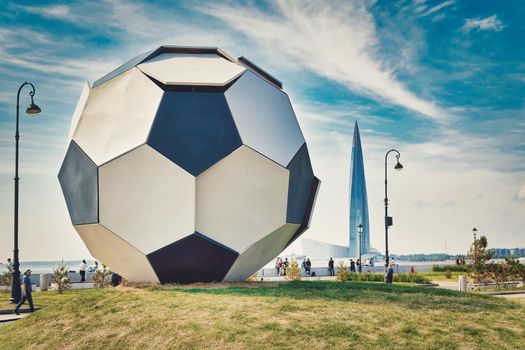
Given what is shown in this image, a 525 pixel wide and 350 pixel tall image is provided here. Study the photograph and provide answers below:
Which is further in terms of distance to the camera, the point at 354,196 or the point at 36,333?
the point at 354,196

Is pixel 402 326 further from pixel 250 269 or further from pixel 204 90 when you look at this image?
pixel 204 90

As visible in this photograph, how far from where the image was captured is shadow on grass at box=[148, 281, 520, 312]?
13784 mm

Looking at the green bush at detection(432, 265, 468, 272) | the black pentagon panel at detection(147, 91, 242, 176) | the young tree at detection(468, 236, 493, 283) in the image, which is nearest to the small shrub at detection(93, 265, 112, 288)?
the black pentagon panel at detection(147, 91, 242, 176)

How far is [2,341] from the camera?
1272cm

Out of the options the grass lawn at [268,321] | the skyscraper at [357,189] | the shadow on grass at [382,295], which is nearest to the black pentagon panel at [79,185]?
the grass lawn at [268,321]

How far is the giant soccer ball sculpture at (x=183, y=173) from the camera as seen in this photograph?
50.8 feet

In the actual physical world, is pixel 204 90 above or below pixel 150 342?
above

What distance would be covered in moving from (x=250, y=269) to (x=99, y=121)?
6123mm

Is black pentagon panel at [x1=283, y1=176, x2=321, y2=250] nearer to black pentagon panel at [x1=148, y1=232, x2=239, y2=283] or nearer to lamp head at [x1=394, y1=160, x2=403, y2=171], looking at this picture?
black pentagon panel at [x1=148, y1=232, x2=239, y2=283]

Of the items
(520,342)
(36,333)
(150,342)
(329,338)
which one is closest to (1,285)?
(36,333)

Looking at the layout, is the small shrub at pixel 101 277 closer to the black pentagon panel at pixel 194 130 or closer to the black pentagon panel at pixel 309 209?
the black pentagon panel at pixel 309 209

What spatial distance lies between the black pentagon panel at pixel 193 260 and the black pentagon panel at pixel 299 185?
7.30ft

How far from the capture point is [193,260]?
15969 millimetres

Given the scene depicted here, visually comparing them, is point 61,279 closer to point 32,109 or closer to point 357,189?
point 32,109
